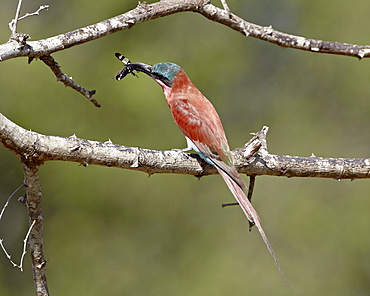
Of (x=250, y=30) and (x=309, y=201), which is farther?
(x=309, y=201)

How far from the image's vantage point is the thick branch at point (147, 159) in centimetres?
215

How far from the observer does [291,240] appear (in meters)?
7.69

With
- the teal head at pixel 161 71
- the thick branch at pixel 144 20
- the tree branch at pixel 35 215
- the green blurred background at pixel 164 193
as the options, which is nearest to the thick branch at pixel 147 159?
the tree branch at pixel 35 215

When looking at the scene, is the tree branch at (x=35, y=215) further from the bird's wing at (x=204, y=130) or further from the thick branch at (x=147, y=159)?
the bird's wing at (x=204, y=130)

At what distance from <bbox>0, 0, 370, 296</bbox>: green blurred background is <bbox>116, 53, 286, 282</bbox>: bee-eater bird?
388 centimetres

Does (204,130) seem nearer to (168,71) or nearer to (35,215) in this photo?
(168,71)

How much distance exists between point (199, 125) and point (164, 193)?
464cm

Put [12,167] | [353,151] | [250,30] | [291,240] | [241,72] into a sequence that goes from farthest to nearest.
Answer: [241,72]
[353,151]
[291,240]
[12,167]
[250,30]

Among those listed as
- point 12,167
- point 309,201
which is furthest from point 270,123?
→ point 12,167

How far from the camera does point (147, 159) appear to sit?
7.83 feet

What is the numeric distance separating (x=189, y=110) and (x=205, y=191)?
487 centimetres

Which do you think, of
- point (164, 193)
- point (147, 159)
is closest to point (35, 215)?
point (147, 159)

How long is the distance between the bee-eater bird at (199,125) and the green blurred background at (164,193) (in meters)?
3.88

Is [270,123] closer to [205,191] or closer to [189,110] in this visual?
[205,191]
